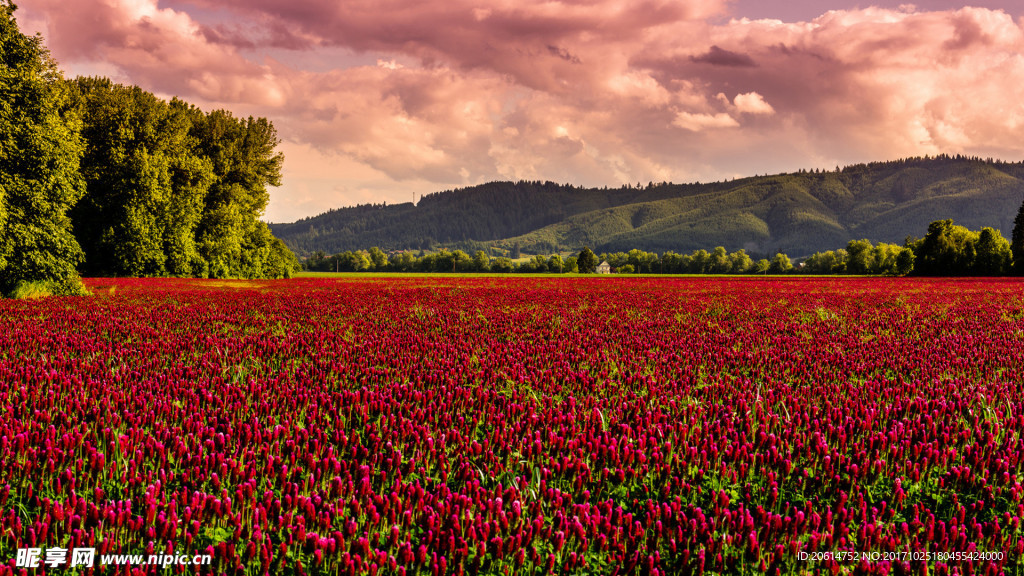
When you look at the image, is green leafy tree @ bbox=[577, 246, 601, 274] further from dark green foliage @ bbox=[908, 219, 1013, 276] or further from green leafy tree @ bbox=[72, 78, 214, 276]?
green leafy tree @ bbox=[72, 78, 214, 276]

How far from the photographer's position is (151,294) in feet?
75.6

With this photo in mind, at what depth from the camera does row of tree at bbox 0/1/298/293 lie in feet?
74.6

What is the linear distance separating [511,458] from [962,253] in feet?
332

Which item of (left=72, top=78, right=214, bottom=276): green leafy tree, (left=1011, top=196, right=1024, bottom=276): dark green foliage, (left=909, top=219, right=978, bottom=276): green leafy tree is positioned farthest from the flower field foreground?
(left=909, top=219, right=978, bottom=276): green leafy tree

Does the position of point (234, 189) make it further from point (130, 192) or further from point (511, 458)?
point (511, 458)

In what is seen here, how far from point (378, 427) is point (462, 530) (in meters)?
2.23

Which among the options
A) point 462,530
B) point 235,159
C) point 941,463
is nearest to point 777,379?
point 941,463

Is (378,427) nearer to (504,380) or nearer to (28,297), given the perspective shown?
(504,380)

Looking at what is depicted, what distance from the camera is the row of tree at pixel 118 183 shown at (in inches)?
895

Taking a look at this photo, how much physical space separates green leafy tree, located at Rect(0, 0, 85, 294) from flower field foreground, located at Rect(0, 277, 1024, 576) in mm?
16749

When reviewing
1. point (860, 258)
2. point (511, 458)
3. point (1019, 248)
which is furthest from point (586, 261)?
point (511, 458)

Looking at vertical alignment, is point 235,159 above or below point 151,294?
above

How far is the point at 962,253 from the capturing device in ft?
267

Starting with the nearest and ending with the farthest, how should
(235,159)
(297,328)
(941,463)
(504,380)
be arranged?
(941,463)
(504,380)
(297,328)
(235,159)
